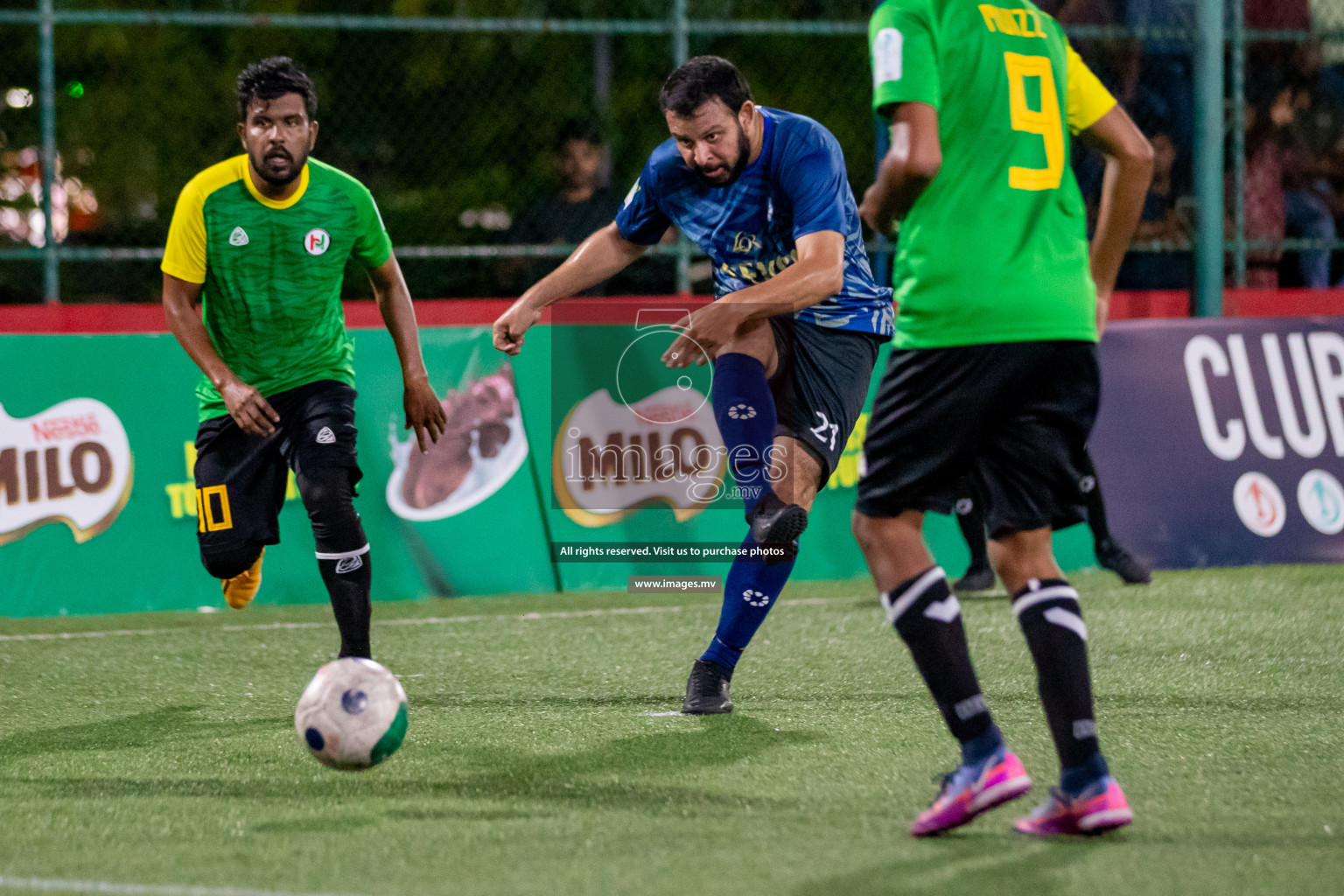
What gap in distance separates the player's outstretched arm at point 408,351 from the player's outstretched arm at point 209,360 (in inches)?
19.6

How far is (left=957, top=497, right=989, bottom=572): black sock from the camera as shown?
8.02 metres

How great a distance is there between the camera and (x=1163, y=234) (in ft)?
34.8

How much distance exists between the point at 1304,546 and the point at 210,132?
12204 mm

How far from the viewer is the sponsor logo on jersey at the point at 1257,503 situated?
29.6 ft

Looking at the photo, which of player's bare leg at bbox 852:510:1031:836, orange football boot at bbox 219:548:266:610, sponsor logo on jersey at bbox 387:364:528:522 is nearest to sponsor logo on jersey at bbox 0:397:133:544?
sponsor logo on jersey at bbox 387:364:528:522

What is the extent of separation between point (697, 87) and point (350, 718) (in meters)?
2.12

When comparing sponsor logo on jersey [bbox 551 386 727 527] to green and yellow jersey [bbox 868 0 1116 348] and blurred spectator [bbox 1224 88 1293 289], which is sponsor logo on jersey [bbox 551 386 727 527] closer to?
blurred spectator [bbox 1224 88 1293 289]

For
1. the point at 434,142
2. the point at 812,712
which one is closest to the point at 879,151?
the point at 812,712

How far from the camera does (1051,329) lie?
3682 mm

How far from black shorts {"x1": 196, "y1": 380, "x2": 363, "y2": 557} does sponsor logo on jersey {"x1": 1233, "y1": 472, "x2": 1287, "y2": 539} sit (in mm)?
5390

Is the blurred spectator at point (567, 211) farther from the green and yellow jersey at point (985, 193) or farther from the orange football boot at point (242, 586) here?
the green and yellow jersey at point (985, 193)

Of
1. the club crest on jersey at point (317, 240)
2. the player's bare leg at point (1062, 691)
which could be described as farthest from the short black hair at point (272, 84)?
the player's bare leg at point (1062, 691)

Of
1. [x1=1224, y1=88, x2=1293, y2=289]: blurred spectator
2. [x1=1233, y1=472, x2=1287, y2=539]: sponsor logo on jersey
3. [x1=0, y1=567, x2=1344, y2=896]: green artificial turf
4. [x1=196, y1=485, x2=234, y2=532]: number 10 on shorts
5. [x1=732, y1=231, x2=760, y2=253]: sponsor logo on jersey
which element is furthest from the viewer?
[x1=1224, y1=88, x2=1293, y2=289]: blurred spectator

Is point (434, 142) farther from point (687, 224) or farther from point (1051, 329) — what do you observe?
point (1051, 329)
